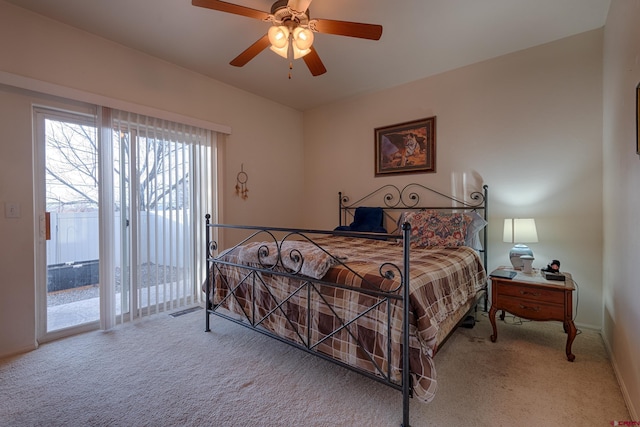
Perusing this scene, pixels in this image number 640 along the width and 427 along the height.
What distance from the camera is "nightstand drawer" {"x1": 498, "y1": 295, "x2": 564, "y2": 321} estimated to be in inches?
84.3

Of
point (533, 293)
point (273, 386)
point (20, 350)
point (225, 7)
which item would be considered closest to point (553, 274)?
point (533, 293)

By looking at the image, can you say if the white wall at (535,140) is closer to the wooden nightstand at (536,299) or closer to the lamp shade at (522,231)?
the lamp shade at (522,231)

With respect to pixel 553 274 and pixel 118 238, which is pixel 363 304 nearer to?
pixel 553 274

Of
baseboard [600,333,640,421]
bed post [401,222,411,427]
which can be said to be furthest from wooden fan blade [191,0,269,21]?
baseboard [600,333,640,421]

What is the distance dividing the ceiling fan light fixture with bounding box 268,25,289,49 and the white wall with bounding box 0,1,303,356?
169 cm

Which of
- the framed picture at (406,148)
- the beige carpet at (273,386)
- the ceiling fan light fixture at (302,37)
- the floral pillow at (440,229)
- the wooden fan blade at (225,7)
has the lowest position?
the beige carpet at (273,386)

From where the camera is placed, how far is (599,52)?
2.54 metres

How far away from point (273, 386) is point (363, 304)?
32.4 inches

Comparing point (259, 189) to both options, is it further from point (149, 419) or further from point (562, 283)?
point (562, 283)

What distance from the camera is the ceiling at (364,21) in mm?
2238

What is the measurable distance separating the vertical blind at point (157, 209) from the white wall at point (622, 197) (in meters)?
3.59

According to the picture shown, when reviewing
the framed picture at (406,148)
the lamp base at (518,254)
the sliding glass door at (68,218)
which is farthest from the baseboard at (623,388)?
the sliding glass door at (68,218)

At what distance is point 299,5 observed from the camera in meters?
1.95

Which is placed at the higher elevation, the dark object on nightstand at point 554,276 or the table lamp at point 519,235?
the table lamp at point 519,235
